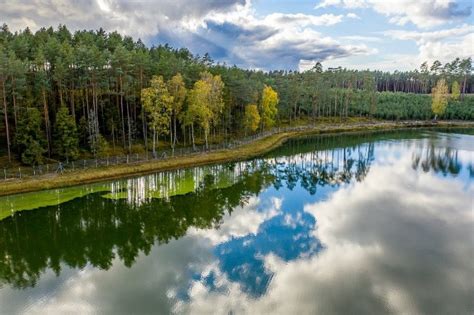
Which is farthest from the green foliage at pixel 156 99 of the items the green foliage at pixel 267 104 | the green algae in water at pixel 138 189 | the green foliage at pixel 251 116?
the green foliage at pixel 267 104

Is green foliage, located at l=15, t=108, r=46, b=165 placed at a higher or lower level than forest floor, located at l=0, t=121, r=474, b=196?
higher

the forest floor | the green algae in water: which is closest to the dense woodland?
the forest floor

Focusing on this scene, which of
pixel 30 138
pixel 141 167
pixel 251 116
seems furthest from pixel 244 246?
pixel 251 116


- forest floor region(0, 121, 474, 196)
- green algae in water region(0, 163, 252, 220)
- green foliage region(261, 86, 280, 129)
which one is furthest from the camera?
green foliage region(261, 86, 280, 129)

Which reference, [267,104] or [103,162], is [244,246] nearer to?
[103,162]

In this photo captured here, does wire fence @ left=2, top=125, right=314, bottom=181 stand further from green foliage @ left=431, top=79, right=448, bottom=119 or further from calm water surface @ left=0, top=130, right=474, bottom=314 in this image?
green foliage @ left=431, top=79, right=448, bottom=119

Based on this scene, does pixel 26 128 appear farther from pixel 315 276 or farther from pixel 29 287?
pixel 315 276

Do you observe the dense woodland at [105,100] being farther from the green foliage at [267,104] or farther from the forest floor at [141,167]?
the forest floor at [141,167]

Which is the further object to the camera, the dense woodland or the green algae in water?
the dense woodland

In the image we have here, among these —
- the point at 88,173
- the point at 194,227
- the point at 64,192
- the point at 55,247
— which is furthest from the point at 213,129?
the point at 55,247
